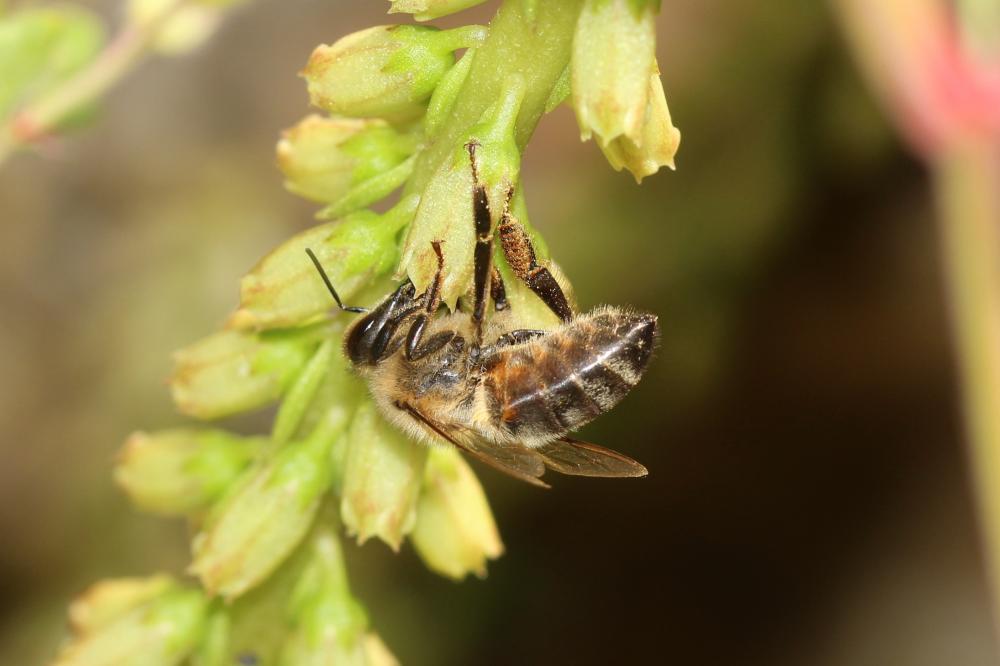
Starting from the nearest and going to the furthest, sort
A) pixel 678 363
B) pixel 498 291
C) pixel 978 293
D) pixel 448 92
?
pixel 448 92
pixel 498 291
pixel 978 293
pixel 678 363

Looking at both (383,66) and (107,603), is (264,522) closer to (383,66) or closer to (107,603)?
(107,603)

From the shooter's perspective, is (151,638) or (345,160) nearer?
(345,160)

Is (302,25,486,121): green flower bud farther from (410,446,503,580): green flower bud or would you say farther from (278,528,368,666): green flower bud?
(278,528,368,666): green flower bud

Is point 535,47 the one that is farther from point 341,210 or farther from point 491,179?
point 341,210

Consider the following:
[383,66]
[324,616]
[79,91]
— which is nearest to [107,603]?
[324,616]

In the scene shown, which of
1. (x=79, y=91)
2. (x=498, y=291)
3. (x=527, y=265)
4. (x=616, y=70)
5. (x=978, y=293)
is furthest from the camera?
(x=978, y=293)

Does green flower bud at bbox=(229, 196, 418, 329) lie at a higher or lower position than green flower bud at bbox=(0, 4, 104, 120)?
lower

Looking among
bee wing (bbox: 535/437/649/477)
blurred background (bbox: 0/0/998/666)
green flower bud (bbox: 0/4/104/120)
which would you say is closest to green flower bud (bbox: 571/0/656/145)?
bee wing (bbox: 535/437/649/477)

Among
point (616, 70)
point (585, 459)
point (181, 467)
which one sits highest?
point (616, 70)
